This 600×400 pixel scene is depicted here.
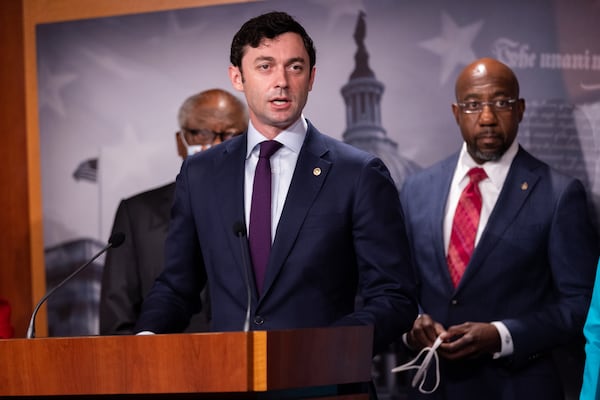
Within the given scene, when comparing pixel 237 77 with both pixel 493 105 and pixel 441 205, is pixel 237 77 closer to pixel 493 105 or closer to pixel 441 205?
pixel 441 205

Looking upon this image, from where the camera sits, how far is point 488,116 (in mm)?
4066

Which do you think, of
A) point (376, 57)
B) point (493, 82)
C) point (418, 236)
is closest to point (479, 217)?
point (418, 236)

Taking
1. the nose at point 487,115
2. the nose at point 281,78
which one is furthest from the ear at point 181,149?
the nose at point 281,78

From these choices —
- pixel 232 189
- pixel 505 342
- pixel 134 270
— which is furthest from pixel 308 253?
pixel 134 270

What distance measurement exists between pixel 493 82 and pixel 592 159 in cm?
74

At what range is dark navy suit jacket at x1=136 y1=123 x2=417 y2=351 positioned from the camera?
2756 mm

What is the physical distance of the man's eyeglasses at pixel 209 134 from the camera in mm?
4598

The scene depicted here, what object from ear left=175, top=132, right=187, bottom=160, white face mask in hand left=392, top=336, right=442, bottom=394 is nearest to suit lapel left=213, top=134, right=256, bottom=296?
white face mask in hand left=392, top=336, right=442, bottom=394

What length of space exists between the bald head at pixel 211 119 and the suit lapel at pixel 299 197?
5.58ft

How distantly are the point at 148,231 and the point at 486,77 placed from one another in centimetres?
164

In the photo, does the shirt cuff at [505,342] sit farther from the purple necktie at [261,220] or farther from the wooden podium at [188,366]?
the wooden podium at [188,366]

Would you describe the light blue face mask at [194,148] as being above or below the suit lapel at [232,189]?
above

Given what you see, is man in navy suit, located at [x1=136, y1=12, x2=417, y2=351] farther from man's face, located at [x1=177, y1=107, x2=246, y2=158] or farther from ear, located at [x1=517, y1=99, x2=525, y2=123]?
man's face, located at [x1=177, y1=107, x2=246, y2=158]

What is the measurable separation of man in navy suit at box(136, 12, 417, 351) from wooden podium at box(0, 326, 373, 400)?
0.53 m
